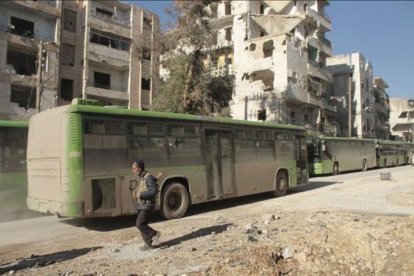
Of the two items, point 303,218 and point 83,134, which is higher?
point 83,134

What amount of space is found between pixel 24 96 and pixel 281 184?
22267 mm

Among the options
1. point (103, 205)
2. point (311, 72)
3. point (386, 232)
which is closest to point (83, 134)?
point (103, 205)

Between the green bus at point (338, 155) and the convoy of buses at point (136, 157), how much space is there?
38.6 ft

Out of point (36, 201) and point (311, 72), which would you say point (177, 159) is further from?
point (311, 72)

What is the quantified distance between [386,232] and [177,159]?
18.3 ft

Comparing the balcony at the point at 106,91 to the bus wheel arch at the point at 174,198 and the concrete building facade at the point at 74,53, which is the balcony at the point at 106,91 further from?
the bus wheel arch at the point at 174,198

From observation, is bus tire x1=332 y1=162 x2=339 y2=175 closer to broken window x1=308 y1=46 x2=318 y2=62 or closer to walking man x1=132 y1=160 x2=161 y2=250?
broken window x1=308 y1=46 x2=318 y2=62

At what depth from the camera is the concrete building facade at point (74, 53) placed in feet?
99.1

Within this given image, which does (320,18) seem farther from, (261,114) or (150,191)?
(150,191)

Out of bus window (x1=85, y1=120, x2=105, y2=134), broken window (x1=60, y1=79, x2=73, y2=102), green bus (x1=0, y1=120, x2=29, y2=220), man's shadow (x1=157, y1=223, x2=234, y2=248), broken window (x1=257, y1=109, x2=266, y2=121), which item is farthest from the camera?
broken window (x1=257, y1=109, x2=266, y2=121)

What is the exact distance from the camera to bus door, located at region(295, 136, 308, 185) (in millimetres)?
17594

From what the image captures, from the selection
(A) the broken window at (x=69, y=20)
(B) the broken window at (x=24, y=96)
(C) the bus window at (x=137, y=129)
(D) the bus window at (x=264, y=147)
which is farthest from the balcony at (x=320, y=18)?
(C) the bus window at (x=137, y=129)

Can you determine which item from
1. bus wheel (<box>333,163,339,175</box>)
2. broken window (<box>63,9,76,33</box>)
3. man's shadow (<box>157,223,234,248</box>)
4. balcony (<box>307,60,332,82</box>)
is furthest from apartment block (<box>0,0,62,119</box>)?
balcony (<box>307,60,332,82</box>)

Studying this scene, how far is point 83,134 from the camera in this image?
9562mm
